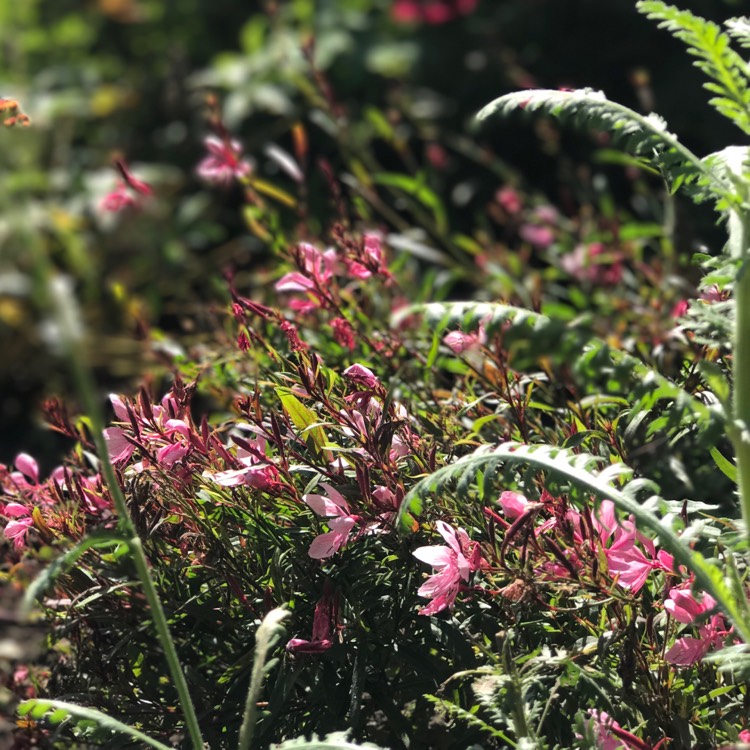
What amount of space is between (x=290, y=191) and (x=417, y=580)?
10.4 ft

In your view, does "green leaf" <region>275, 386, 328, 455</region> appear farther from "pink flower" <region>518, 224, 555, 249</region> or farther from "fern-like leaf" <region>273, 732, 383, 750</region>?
"pink flower" <region>518, 224, 555, 249</region>

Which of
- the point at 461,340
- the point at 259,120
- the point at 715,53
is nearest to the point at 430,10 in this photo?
the point at 259,120

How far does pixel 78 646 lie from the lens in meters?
1.68

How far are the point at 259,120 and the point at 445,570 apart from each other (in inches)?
157

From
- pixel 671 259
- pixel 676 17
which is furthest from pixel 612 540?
pixel 671 259

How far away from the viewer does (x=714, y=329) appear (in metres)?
1.43

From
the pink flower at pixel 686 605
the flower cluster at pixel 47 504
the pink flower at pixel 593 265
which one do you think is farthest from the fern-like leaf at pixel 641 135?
the pink flower at pixel 593 265

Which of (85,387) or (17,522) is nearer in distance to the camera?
(85,387)

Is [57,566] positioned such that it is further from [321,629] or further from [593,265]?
[593,265]

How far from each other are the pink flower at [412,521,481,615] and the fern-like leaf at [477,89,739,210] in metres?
0.55

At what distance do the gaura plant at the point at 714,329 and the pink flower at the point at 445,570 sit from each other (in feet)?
0.29

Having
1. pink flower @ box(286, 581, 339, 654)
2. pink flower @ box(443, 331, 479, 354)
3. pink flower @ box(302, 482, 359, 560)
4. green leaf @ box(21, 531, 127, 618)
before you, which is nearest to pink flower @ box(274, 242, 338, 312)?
pink flower @ box(443, 331, 479, 354)

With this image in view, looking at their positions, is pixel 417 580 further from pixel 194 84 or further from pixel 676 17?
pixel 194 84

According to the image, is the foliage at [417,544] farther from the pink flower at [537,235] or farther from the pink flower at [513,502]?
the pink flower at [537,235]
